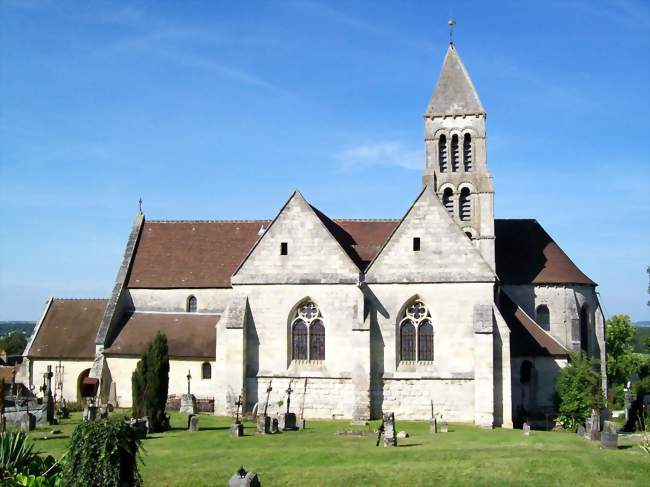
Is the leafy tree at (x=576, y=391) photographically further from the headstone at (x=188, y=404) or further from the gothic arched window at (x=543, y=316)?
the headstone at (x=188, y=404)

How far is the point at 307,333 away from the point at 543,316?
49.8 feet

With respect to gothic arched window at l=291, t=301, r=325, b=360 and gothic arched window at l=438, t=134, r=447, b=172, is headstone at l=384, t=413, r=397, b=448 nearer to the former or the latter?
gothic arched window at l=291, t=301, r=325, b=360

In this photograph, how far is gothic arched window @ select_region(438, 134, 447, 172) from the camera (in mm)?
42688

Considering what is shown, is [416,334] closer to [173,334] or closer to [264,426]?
[264,426]

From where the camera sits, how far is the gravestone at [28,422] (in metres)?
32.0

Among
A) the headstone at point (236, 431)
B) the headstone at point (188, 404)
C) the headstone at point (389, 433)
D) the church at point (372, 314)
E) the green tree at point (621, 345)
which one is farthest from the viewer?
the green tree at point (621, 345)

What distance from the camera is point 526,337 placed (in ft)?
132

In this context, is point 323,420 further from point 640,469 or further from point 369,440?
point 640,469

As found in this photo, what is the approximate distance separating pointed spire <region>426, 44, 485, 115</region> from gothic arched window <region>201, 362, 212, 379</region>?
1895 centimetres

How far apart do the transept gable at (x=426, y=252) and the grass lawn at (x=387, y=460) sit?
8.03 metres

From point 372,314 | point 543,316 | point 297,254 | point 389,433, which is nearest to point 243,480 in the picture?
point 389,433

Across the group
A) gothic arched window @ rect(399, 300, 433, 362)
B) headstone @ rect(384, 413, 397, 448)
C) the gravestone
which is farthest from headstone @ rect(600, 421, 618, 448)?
the gravestone

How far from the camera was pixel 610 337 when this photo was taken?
64.5 m

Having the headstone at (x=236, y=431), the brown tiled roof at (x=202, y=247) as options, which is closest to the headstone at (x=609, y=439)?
the headstone at (x=236, y=431)
